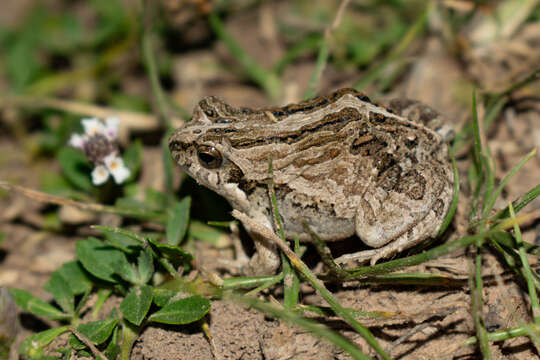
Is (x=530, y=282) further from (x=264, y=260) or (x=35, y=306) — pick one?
(x=35, y=306)

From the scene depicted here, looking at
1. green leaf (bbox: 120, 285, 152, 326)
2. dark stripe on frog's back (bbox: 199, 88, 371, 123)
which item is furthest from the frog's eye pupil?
green leaf (bbox: 120, 285, 152, 326)

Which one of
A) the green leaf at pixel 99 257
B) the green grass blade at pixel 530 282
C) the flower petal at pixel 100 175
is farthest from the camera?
the flower petal at pixel 100 175

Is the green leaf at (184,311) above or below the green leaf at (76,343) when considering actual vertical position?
above

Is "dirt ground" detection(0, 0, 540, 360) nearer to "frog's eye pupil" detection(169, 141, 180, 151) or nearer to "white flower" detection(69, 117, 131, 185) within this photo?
"white flower" detection(69, 117, 131, 185)

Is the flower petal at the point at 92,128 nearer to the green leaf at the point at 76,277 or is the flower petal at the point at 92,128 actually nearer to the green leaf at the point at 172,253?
the green leaf at the point at 76,277

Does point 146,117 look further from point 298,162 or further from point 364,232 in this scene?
point 364,232

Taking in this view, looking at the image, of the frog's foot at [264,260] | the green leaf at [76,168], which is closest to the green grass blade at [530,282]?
the frog's foot at [264,260]

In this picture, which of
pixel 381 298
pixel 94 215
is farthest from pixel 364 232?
pixel 94 215
